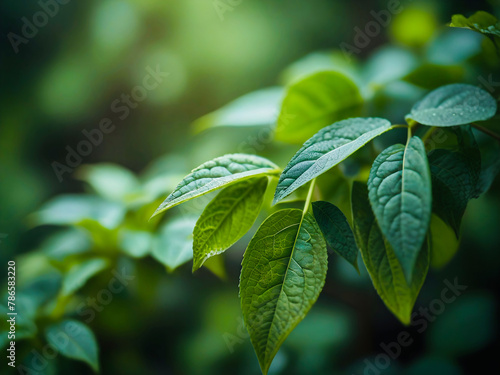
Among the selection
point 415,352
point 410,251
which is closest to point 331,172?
point 410,251

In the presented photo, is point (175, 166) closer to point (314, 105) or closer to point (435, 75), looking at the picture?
point (314, 105)

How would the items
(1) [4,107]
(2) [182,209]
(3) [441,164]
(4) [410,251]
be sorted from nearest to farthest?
(4) [410,251] < (3) [441,164] < (2) [182,209] < (1) [4,107]

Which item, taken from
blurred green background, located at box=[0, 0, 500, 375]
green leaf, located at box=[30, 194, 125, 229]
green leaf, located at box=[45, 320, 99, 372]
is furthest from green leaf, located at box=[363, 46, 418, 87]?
green leaf, located at box=[45, 320, 99, 372]

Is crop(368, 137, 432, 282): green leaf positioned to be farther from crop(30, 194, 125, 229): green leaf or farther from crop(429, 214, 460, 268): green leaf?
crop(30, 194, 125, 229): green leaf

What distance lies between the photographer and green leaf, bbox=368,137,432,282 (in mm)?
278

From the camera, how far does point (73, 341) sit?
626mm

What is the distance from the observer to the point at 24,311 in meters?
0.67

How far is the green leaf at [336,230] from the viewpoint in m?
0.38

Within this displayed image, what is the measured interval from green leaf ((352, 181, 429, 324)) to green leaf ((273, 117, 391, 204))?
76 millimetres

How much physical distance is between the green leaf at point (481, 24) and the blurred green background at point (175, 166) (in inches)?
12.6

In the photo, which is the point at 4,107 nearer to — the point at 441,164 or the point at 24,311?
the point at 24,311

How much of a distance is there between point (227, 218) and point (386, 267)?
187 mm

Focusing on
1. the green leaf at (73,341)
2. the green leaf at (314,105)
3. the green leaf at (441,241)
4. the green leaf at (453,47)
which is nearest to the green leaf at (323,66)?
the green leaf at (453,47)

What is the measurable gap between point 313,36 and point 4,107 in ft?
4.00
